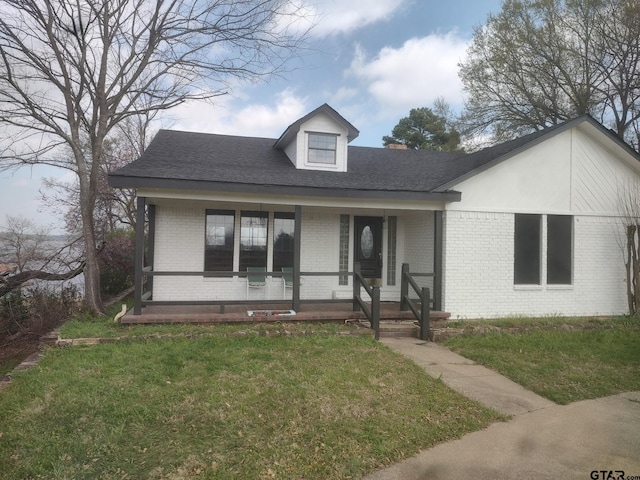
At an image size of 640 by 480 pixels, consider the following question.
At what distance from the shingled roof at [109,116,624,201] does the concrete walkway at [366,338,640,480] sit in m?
4.58

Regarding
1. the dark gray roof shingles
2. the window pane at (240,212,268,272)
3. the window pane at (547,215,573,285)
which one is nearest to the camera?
the dark gray roof shingles

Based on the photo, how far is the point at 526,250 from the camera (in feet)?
30.9

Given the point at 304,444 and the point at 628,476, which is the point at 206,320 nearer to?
the point at 304,444

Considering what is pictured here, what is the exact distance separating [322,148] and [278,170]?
5.07ft

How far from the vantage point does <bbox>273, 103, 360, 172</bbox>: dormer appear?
10.4m

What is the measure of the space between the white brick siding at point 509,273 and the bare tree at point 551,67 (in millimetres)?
12442

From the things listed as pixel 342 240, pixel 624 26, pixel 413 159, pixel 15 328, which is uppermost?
pixel 624 26

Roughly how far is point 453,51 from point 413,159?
42.9 ft

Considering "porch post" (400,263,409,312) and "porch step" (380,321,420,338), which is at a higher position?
"porch post" (400,263,409,312)

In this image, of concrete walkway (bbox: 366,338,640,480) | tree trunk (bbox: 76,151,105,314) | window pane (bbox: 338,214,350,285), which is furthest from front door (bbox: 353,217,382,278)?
tree trunk (bbox: 76,151,105,314)

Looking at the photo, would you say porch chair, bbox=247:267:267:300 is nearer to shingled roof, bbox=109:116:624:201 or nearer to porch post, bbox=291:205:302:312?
porch post, bbox=291:205:302:312

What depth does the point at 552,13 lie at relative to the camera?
772 inches

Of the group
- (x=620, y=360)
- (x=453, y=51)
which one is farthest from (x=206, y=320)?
(x=453, y=51)

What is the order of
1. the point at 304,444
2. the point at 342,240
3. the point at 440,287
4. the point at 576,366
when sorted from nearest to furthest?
the point at 304,444 → the point at 576,366 → the point at 440,287 → the point at 342,240
